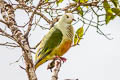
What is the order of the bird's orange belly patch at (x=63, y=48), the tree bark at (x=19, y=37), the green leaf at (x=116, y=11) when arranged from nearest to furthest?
the tree bark at (x=19, y=37)
the bird's orange belly patch at (x=63, y=48)
the green leaf at (x=116, y=11)

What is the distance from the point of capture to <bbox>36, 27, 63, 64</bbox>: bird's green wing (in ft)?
10.9

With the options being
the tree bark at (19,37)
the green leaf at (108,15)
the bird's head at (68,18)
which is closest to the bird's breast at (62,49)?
the bird's head at (68,18)

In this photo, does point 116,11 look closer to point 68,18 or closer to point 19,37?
point 68,18

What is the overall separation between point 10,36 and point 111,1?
138 cm

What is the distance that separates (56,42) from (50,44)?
8cm

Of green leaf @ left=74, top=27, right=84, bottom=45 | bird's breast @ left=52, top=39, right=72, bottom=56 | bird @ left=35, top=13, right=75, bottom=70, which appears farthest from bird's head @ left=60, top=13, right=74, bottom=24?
bird's breast @ left=52, top=39, right=72, bottom=56

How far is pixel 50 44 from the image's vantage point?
3.39 m

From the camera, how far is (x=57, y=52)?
3.33 meters

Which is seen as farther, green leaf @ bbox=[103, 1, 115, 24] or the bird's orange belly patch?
green leaf @ bbox=[103, 1, 115, 24]

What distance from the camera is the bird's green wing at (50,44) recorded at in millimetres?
3336

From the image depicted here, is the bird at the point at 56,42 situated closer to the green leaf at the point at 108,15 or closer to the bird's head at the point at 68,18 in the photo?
the bird's head at the point at 68,18

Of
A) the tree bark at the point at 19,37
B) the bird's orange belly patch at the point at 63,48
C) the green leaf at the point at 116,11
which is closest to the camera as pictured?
the tree bark at the point at 19,37

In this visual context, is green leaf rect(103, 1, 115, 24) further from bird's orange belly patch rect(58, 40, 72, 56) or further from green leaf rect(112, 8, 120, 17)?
bird's orange belly patch rect(58, 40, 72, 56)

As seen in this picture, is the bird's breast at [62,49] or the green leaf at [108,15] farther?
the green leaf at [108,15]
